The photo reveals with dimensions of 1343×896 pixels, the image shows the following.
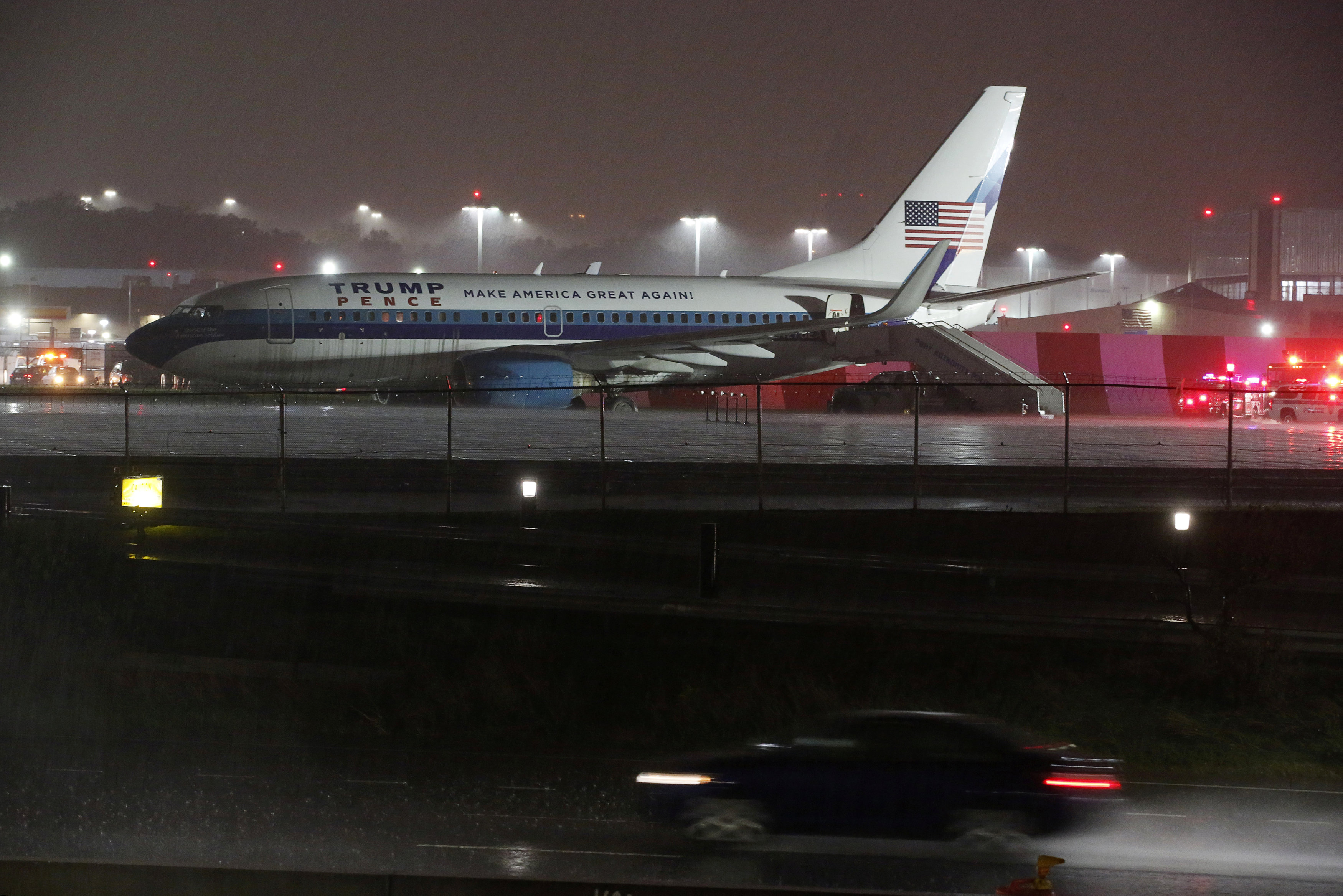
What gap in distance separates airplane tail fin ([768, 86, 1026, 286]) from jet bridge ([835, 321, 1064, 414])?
8.48 feet

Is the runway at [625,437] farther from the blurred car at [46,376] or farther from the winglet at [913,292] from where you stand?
the blurred car at [46,376]

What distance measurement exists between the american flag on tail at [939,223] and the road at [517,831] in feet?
123

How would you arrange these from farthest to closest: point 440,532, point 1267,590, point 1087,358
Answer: point 1087,358
point 440,532
point 1267,590

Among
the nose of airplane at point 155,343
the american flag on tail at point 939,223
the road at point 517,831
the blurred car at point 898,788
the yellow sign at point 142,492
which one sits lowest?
the road at point 517,831

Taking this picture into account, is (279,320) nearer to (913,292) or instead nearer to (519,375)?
(519,375)

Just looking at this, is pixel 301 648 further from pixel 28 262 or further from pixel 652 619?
pixel 28 262

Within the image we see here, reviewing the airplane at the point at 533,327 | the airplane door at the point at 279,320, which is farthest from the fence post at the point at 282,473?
the airplane door at the point at 279,320

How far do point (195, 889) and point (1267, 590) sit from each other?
15.5 meters

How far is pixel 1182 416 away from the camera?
46.2m

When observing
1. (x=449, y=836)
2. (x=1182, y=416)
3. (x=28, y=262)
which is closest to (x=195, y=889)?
(x=449, y=836)

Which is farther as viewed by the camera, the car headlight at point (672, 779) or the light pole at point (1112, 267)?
the light pole at point (1112, 267)

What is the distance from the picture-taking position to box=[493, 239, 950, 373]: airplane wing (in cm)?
3722

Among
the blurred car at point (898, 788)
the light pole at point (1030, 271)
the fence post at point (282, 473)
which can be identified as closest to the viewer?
the blurred car at point (898, 788)

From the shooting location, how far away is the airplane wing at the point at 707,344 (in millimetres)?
37219
